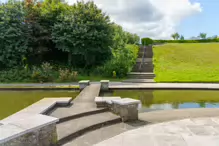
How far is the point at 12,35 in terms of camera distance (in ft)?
41.7

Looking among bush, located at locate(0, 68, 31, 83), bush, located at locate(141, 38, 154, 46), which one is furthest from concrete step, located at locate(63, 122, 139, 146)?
bush, located at locate(141, 38, 154, 46)

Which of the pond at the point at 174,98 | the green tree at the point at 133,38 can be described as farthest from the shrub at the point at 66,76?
the green tree at the point at 133,38

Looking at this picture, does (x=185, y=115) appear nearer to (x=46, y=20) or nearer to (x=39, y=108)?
(x=39, y=108)

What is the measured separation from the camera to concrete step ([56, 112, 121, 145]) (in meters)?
3.39

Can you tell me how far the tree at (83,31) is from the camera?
1325cm

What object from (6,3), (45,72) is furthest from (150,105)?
(6,3)

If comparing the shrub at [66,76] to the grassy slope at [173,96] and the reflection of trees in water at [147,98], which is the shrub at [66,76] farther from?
the reflection of trees in water at [147,98]

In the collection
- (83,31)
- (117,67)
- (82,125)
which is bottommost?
(82,125)

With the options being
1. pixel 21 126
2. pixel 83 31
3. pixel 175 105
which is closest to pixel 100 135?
pixel 21 126

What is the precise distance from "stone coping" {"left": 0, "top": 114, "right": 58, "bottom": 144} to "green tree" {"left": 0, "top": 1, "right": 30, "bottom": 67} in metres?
11.7

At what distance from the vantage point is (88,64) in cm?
1481

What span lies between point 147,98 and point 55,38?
961 centimetres

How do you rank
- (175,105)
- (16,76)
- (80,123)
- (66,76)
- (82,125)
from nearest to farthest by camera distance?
1. (82,125)
2. (80,123)
3. (175,105)
4. (66,76)
5. (16,76)

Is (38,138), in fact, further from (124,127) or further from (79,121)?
(124,127)
